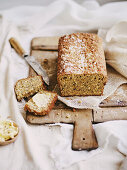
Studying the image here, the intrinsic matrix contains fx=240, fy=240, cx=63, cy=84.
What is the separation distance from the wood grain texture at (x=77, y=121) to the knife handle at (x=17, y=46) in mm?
1436

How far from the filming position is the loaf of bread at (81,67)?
358 centimetres

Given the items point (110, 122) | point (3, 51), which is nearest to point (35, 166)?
point (110, 122)

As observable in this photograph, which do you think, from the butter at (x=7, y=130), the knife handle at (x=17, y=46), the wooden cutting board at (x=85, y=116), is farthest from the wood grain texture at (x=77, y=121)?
the knife handle at (x=17, y=46)

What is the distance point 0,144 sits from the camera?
3131 mm

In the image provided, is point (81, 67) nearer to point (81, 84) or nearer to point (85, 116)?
point (81, 84)

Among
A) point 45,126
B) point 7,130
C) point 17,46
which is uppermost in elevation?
point 17,46

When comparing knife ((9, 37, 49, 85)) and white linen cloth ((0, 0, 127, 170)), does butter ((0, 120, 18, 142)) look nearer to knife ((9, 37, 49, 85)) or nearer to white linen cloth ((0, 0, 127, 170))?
white linen cloth ((0, 0, 127, 170))

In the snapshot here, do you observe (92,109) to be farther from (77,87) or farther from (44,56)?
(44,56)

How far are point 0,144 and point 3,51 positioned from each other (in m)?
1.97

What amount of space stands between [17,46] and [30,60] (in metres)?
0.45

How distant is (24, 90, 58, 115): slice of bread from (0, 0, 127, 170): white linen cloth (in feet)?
0.64

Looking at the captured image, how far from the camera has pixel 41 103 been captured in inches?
140

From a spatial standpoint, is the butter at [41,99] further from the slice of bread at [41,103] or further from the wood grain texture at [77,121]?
the wood grain texture at [77,121]

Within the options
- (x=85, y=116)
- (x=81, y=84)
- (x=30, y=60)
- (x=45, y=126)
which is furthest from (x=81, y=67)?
(x=30, y=60)
